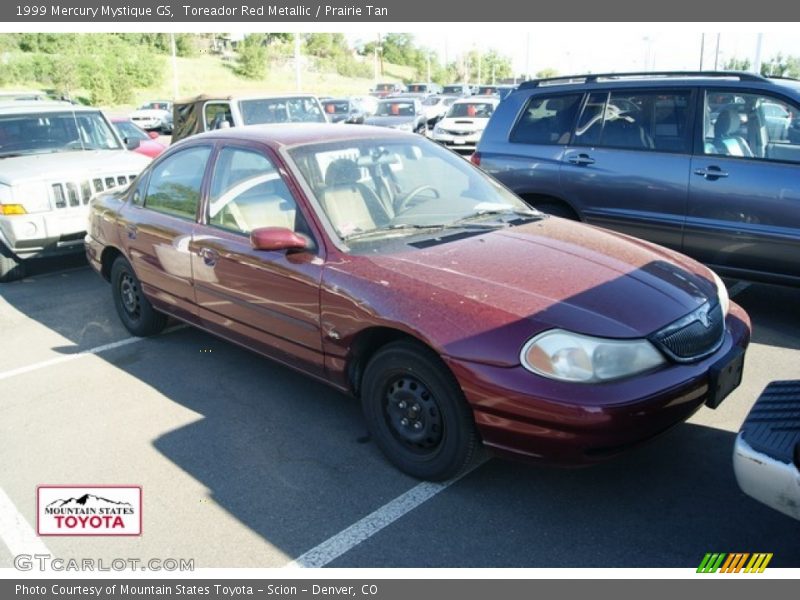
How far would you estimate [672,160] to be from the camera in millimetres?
5547

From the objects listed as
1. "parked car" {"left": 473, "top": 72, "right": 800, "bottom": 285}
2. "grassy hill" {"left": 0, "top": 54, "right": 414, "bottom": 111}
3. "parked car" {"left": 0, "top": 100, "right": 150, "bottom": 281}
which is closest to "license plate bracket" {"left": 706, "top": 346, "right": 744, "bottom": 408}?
"parked car" {"left": 473, "top": 72, "right": 800, "bottom": 285}

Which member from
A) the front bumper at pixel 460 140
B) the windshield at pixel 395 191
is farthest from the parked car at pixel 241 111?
the front bumper at pixel 460 140

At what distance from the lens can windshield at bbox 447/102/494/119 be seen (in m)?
19.6

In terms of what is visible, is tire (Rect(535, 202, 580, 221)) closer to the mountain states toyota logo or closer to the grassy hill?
the mountain states toyota logo

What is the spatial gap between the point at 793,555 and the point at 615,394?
927mm

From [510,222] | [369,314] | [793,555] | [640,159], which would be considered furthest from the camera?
[640,159]

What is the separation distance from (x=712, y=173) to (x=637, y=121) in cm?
84

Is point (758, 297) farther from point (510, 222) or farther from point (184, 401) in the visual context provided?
point (184, 401)

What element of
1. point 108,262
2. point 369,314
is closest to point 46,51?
point 108,262

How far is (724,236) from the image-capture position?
208 inches

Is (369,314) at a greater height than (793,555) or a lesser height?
greater

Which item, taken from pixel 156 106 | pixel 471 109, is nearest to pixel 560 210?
pixel 471 109

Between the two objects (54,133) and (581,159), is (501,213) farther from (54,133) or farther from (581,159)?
(54,133)

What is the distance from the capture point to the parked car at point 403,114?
20916mm
